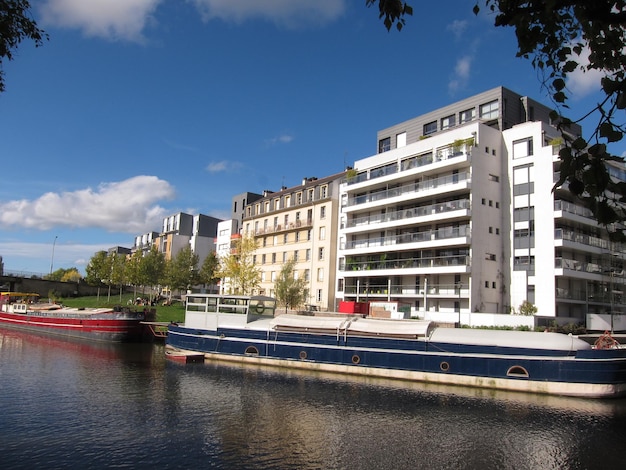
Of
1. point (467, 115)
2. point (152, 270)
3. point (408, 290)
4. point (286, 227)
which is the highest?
point (467, 115)

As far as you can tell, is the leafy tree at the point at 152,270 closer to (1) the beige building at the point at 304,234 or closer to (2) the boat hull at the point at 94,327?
(1) the beige building at the point at 304,234

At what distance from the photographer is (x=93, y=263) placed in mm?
92125

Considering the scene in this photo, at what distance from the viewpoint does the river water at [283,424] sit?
1463 centimetres

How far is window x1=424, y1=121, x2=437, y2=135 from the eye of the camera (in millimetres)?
57594

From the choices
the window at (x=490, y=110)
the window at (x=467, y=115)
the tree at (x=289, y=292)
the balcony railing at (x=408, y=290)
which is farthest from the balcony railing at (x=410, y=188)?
the tree at (x=289, y=292)

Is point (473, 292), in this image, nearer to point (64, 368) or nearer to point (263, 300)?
point (263, 300)

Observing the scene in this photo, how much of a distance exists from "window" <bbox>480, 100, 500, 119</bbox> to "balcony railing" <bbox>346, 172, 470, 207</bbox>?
9315mm

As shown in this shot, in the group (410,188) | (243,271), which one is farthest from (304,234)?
(410,188)

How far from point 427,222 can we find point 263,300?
Result: 21232mm

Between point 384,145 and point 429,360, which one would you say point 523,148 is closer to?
point 384,145

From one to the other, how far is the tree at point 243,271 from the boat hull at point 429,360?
27110mm

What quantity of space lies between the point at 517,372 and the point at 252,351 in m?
16.9

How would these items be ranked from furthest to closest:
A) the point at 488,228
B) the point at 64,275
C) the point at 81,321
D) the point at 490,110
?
1. the point at 64,275
2. the point at 490,110
3. the point at 81,321
4. the point at 488,228

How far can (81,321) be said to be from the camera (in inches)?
1929
